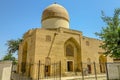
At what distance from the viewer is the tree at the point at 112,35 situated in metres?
13.7

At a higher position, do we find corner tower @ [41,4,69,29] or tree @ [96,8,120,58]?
corner tower @ [41,4,69,29]

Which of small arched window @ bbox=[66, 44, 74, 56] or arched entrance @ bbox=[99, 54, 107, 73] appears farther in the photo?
arched entrance @ bbox=[99, 54, 107, 73]

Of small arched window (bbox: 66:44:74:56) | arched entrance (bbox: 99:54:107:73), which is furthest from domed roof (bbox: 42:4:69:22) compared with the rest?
arched entrance (bbox: 99:54:107:73)

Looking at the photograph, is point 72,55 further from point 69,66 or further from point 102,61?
point 102,61

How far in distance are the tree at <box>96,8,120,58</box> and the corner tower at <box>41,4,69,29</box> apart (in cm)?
1105

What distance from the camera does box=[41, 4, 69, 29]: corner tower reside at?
24891 millimetres

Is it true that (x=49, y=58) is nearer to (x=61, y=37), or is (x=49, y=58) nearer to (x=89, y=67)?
(x=61, y=37)

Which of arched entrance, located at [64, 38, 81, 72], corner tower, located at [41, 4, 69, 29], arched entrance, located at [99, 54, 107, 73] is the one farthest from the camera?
arched entrance, located at [99, 54, 107, 73]

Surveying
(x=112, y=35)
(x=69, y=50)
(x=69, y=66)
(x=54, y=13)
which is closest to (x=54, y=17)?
(x=54, y=13)

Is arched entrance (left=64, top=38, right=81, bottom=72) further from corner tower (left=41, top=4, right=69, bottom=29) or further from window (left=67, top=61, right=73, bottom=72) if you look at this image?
corner tower (left=41, top=4, right=69, bottom=29)

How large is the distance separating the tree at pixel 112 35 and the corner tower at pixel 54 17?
1105cm

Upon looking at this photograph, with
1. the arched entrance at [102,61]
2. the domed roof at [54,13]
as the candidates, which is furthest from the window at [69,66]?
the arched entrance at [102,61]

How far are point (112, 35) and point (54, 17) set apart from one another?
1372 cm

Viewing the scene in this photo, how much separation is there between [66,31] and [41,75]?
9099 mm
